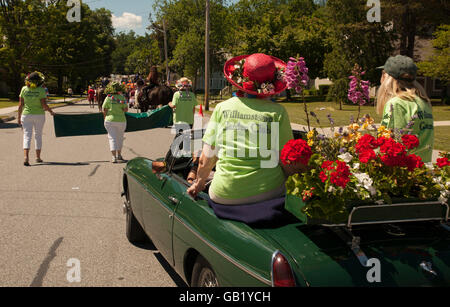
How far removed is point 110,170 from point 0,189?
A: 2459 millimetres

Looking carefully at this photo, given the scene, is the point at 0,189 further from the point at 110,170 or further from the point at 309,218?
the point at 309,218

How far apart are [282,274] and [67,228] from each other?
4178mm

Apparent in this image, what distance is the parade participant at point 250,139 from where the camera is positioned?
11.1 feet

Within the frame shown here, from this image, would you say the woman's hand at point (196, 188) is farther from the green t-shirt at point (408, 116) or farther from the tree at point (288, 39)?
the tree at point (288, 39)

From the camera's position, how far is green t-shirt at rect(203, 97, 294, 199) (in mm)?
3375

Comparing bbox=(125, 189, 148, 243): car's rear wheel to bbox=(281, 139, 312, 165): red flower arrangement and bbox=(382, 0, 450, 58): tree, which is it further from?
bbox=(382, 0, 450, 58): tree

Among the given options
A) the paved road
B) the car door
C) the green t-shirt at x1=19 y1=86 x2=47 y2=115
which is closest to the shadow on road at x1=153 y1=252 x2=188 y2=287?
the paved road

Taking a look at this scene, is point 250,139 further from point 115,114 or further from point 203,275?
point 115,114

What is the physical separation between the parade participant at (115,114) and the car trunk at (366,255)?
8636 mm

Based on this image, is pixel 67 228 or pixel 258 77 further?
pixel 67 228

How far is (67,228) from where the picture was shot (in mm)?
6090

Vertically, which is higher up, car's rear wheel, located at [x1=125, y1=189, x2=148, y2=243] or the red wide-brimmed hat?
the red wide-brimmed hat

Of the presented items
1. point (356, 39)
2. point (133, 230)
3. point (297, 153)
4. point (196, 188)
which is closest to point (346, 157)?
point (297, 153)

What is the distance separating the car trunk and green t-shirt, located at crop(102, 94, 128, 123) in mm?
8643
